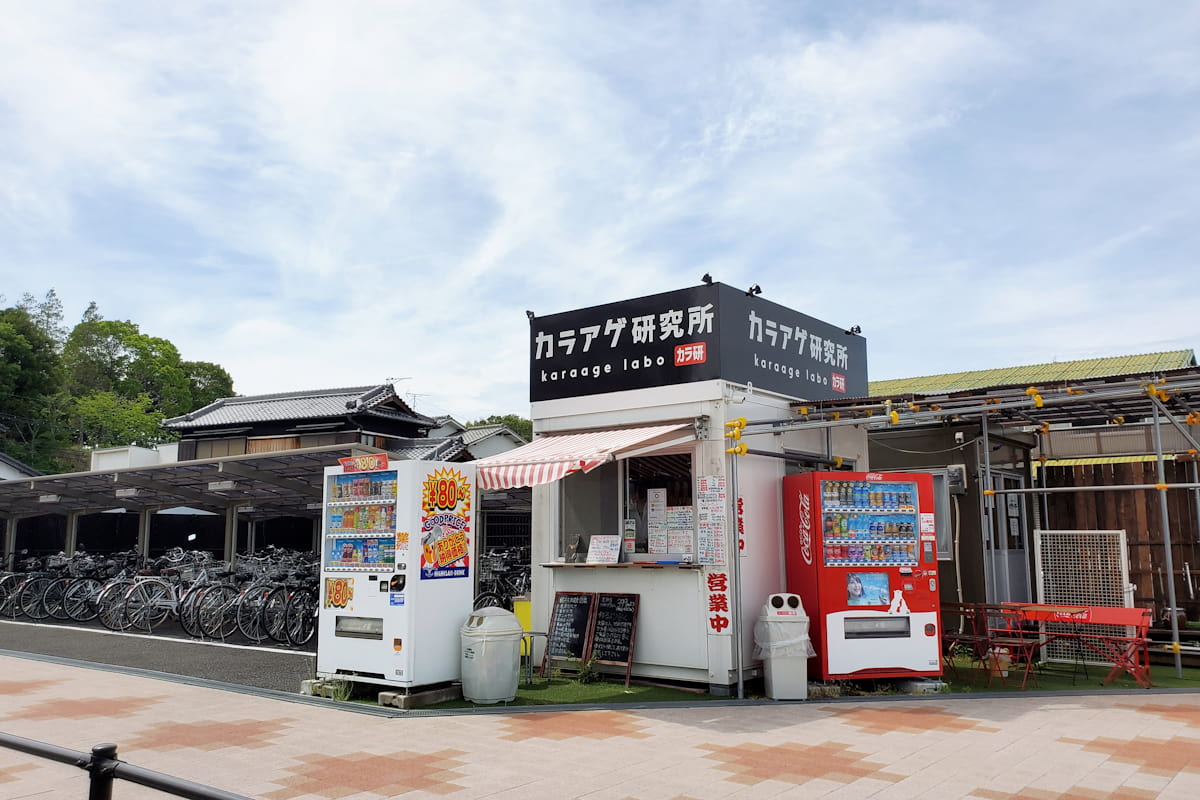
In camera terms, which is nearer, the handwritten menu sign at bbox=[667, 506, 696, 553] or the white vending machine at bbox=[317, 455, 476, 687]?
the white vending machine at bbox=[317, 455, 476, 687]

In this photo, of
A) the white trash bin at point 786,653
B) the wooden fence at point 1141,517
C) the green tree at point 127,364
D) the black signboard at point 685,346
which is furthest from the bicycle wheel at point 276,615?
the green tree at point 127,364

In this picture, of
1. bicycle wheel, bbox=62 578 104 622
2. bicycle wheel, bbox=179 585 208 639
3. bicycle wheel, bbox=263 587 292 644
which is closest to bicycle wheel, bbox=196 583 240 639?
bicycle wheel, bbox=179 585 208 639

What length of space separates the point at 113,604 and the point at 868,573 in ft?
35.2

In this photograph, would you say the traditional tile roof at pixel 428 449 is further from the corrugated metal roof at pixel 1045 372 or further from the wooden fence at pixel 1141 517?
the wooden fence at pixel 1141 517

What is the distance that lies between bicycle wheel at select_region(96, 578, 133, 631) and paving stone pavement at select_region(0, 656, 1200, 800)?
4.90 m

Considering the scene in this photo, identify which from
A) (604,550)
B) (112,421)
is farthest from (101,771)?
(112,421)

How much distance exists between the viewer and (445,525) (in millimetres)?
7848

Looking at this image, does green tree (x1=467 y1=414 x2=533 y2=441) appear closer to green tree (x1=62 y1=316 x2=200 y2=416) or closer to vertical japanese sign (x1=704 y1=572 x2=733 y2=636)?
green tree (x1=62 y1=316 x2=200 y2=416)

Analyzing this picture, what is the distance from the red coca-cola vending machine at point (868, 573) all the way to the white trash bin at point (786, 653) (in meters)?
0.39

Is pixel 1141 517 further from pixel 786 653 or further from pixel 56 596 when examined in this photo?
pixel 56 596

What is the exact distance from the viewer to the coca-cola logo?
8375 mm

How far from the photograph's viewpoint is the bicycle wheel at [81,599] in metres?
13.8

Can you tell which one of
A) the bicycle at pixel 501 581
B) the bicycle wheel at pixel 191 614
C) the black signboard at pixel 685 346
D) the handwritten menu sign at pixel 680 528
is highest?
the black signboard at pixel 685 346

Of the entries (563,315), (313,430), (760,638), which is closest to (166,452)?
(313,430)
